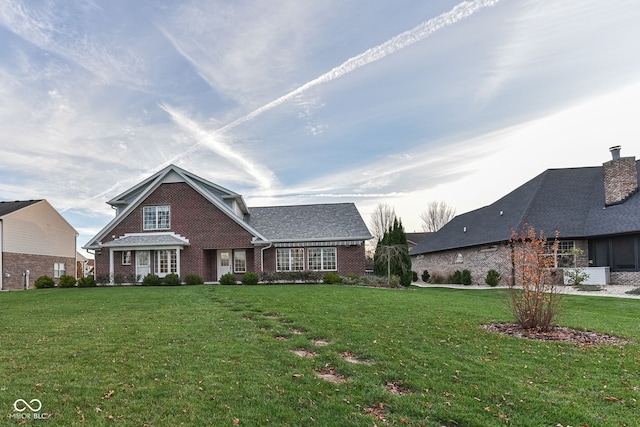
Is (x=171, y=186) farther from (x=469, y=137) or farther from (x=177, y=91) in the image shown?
(x=469, y=137)

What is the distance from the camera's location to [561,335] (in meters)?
8.23

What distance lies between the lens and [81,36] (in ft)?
47.0

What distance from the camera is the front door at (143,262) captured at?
24.6 m

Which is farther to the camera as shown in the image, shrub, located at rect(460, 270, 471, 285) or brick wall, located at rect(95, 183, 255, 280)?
shrub, located at rect(460, 270, 471, 285)

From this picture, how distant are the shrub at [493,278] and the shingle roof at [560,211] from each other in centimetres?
204

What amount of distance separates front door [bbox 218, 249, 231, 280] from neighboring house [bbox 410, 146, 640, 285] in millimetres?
17246

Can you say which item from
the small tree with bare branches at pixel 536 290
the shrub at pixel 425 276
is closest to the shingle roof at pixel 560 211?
the shrub at pixel 425 276

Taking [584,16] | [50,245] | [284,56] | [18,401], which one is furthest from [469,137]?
[50,245]

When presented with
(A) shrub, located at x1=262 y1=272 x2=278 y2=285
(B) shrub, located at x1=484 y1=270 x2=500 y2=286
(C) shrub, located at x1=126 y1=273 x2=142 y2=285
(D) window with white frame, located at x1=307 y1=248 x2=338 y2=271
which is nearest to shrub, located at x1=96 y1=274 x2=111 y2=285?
(C) shrub, located at x1=126 y1=273 x2=142 y2=285

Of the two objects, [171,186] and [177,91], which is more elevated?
[177,91]

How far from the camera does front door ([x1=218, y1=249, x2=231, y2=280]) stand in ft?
85.4

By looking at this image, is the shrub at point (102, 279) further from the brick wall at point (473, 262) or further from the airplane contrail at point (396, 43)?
the brick wall at point (473, 262)

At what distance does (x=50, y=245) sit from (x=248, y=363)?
112 ft

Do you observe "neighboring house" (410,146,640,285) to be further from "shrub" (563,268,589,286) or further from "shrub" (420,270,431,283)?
"shrub" (420,270,431,283)
